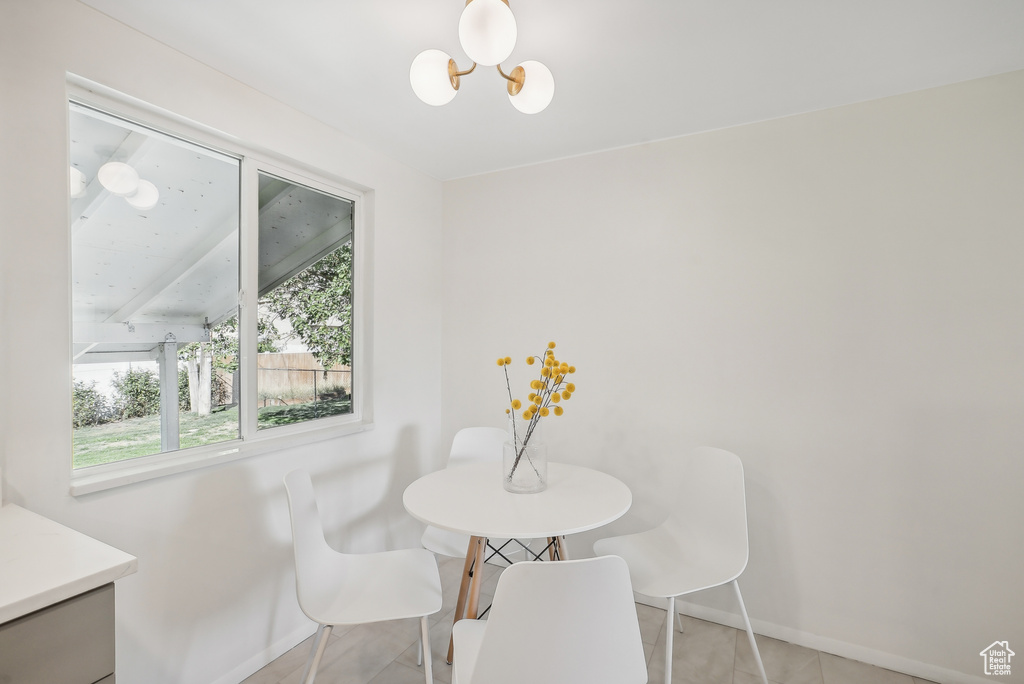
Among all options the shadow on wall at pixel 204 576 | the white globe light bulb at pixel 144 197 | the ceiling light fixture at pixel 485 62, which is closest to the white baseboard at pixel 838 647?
the shadow on wall at pixel 204 576

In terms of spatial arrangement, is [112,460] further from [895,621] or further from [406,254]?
[895,621]

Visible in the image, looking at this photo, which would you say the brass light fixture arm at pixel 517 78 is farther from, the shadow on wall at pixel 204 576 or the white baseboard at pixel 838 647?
the white baseboard at pixel 838 647

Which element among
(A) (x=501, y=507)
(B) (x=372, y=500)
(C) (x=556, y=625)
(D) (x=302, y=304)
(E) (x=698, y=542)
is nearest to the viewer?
(C) (x=556, y=625)

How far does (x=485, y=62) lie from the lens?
4.31ft

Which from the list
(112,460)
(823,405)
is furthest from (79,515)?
(823,405)

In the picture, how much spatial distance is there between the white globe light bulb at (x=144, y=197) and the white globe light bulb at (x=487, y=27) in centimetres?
137

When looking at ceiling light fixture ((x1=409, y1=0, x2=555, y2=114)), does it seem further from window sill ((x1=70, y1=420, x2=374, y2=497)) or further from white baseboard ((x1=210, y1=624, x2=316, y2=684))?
white baseboard ((x1=210, y1=624, x2=316, y2=684))

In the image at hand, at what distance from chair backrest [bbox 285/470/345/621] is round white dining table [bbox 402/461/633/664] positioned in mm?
377

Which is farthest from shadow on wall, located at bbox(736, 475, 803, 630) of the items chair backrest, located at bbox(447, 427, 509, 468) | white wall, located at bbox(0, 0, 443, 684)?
white wall, located at bbox(0, 0, 443, 684)

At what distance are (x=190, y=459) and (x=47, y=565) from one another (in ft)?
3.00

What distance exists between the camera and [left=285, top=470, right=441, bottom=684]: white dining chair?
5.28ft

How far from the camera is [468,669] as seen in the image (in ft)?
4.38

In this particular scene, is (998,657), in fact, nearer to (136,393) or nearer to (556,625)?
(556,625)

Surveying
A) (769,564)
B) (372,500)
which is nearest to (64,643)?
(372,500)
